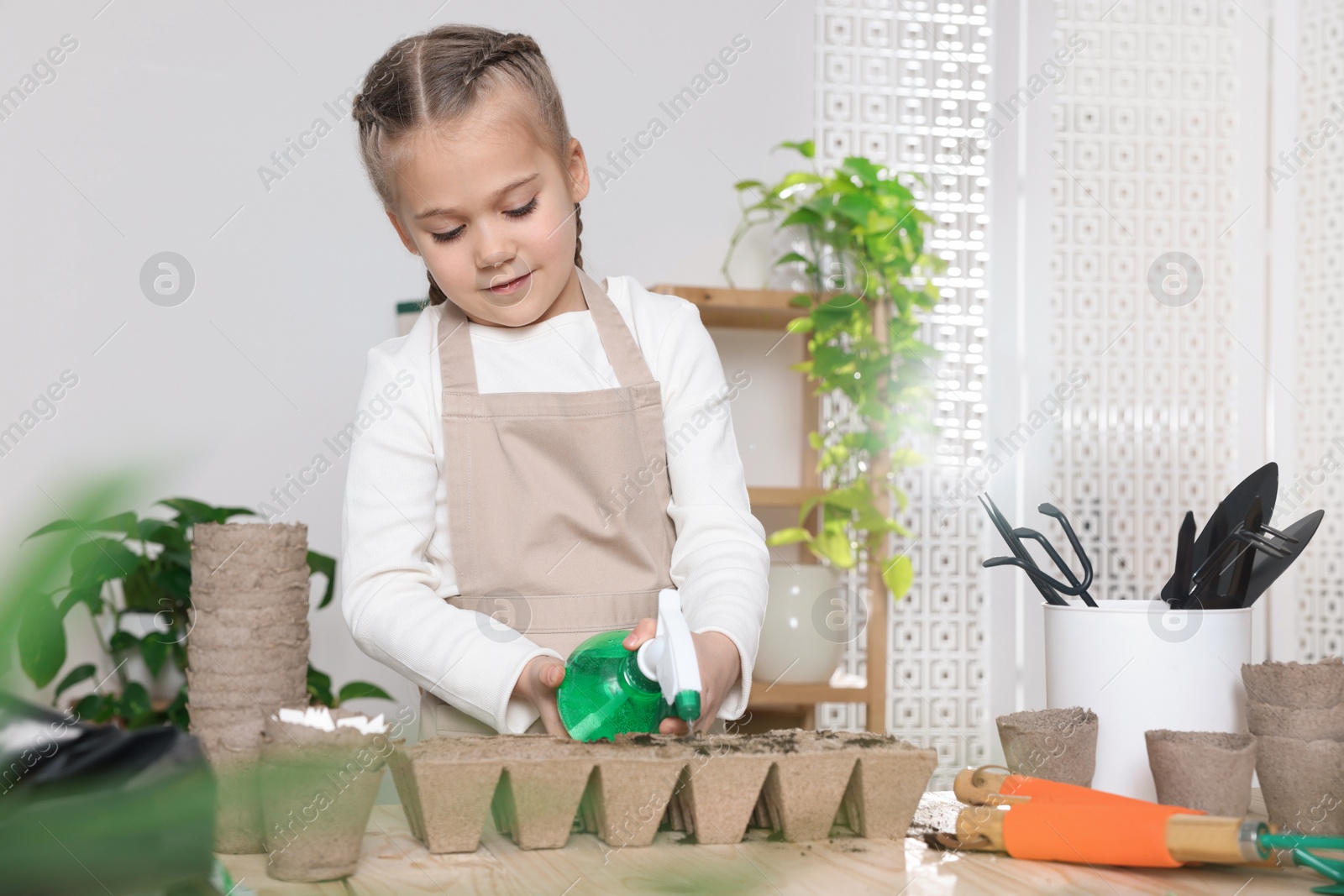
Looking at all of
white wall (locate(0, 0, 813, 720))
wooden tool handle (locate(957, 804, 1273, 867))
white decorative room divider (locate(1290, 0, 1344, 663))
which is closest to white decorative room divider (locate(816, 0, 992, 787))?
white wall (locate(0, 0, 813, 720))

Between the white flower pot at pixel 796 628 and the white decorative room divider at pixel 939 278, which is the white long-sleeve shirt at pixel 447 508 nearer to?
the white flower pot at pixel 796 628

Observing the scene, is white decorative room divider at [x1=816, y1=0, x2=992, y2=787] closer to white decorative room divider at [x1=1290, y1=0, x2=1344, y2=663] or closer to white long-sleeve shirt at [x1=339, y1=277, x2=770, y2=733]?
white decorative room divider at [x1=1290, y1=0, x2=1344, y2=663]

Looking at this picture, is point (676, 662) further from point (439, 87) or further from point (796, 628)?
point (796, 628)

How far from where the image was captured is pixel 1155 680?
744 millimetres

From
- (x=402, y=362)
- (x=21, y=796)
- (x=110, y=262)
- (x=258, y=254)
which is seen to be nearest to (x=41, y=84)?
(x=110, y=262)

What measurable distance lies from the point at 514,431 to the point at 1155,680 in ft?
1.94

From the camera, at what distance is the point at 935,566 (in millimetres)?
2371

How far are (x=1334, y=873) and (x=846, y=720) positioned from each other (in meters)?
1.84

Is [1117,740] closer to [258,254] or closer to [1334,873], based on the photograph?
[1334,873]

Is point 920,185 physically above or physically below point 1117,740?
above

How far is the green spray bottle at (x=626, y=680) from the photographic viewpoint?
0.62 meters

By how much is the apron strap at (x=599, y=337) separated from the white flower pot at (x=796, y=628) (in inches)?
37.5

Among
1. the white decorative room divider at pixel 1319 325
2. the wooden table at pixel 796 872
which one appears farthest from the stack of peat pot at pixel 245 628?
the white decorative room divider at pixel 1319 325

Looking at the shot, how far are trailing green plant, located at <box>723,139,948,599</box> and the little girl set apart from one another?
1.00 m
